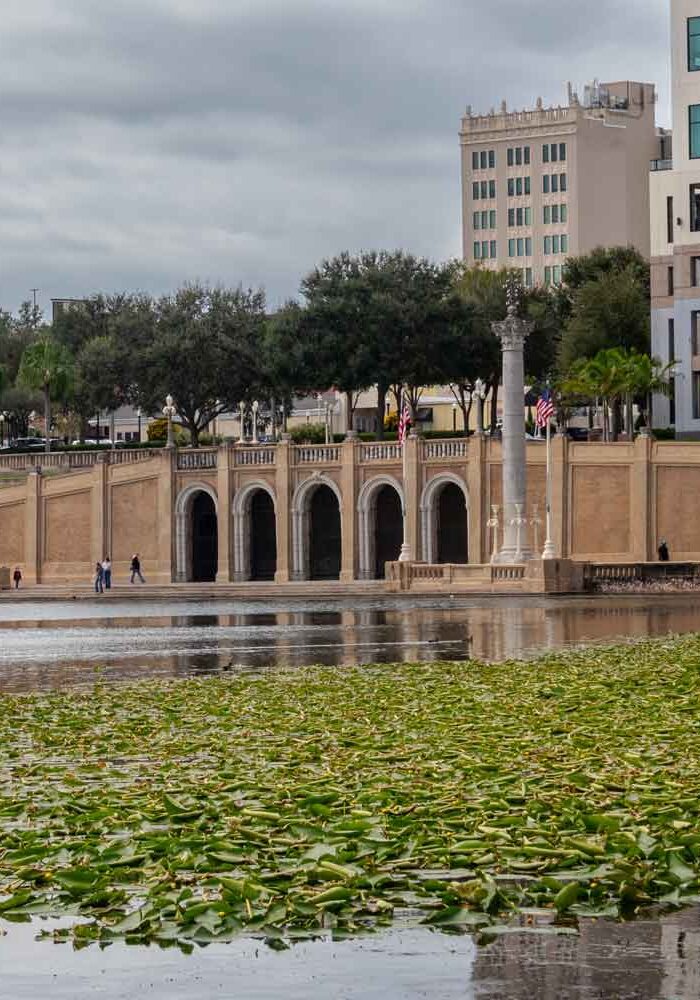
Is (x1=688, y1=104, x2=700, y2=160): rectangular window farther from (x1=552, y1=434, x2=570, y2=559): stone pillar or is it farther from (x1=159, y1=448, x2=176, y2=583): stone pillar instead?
(x1=159, y1=448, x2=176, y2=583): stone pillar

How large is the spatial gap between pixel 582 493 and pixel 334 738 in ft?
196

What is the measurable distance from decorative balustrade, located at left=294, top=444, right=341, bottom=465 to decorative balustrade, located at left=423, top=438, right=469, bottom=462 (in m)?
4.81

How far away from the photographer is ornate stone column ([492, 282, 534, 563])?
72688 millimetres

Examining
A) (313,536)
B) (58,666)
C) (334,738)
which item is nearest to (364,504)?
(313,536)

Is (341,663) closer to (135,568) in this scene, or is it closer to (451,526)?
(451,526)

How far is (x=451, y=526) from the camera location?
3268 inches

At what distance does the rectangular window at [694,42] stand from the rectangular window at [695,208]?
5093 millimetres

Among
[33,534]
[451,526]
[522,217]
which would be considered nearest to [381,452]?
[451,526]

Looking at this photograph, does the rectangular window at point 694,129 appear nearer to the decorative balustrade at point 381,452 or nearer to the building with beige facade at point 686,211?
the building with beige facade at point 686,211

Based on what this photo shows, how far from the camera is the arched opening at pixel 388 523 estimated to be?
278ft

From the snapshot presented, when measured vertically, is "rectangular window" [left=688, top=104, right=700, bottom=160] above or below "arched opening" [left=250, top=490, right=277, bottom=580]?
above

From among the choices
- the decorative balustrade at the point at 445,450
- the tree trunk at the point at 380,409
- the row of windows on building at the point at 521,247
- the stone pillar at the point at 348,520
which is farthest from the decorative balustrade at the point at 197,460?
the row of windows on building at the point at 521,247

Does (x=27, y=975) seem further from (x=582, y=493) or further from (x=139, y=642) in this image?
(x=582, y=493)

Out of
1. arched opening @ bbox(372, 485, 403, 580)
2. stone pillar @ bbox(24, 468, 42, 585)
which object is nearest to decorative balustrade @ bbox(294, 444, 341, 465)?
arched opening @ bbox(372, 485, 403, 580)
